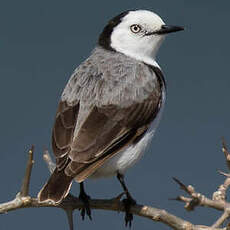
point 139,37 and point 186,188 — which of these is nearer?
point 186,188

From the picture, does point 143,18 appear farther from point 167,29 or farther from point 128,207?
point 128,207

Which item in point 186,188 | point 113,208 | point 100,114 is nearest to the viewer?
point 186,188

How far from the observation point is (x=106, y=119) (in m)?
3.13

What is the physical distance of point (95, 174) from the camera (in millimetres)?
3197

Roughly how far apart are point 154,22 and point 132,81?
771mm

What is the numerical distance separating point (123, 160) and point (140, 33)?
1245mm

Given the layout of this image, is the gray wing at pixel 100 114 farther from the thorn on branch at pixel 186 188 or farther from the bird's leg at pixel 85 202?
the thorn on branch at pixel 186 188

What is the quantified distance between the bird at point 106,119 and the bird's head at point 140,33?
0.7 inches

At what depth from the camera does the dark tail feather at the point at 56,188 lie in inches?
103

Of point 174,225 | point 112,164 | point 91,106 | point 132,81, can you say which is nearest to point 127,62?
point 132,81

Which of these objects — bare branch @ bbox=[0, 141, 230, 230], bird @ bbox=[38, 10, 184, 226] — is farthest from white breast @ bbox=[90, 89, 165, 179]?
bare branch @ bbox=[0, 141, 230, 230]

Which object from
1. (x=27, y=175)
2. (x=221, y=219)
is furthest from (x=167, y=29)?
(x=221, y=219)

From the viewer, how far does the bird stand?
2885mm

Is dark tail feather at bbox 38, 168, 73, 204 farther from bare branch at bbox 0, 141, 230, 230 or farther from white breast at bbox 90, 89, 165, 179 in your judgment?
white breast at bbox 90, 89, 165, 179
